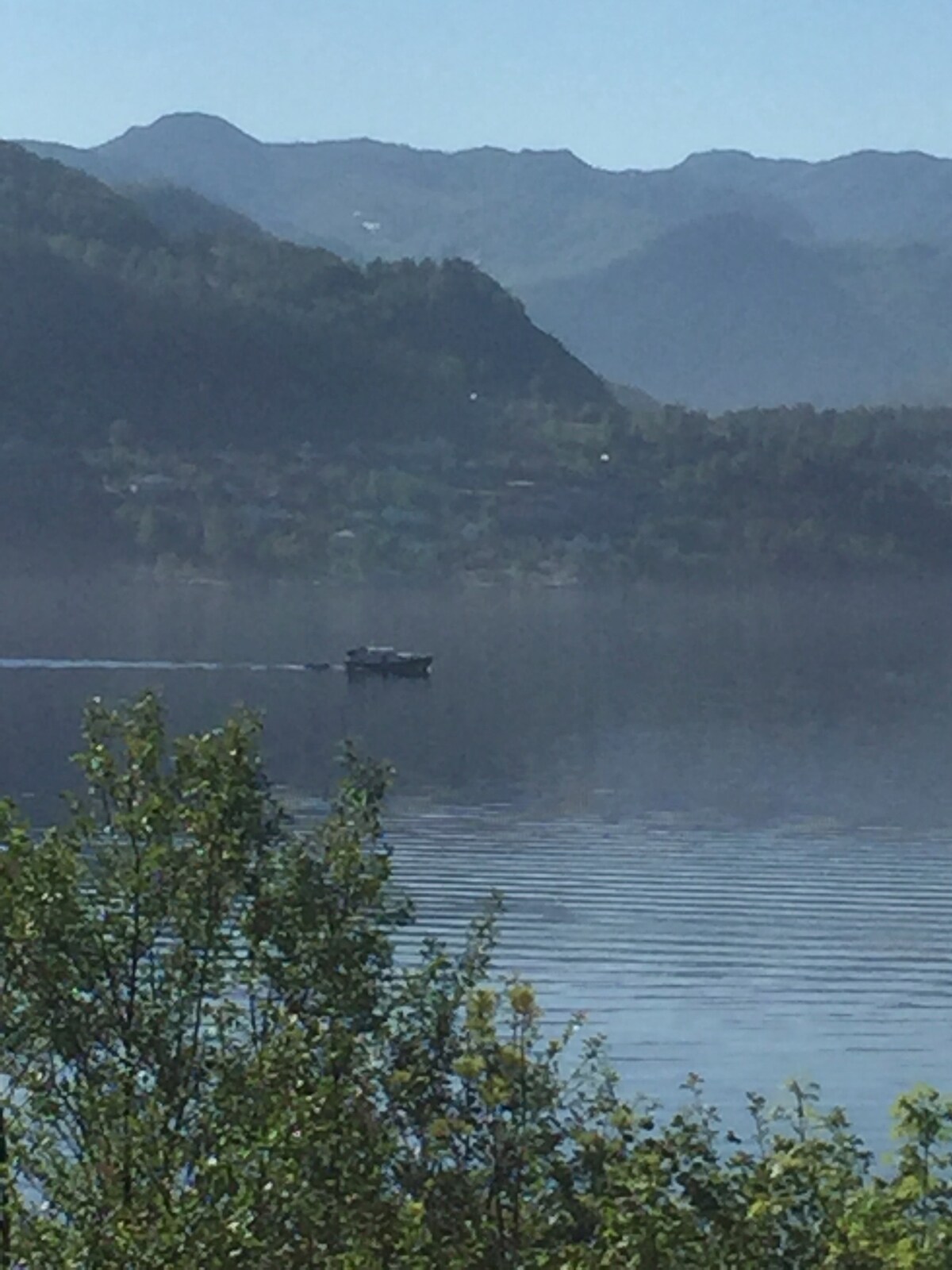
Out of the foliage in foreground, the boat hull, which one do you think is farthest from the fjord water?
the foliage in foreground

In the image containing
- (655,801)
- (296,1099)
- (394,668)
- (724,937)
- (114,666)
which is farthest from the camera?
(394,668)

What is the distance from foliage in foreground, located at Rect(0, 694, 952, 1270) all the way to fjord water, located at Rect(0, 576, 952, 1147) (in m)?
18.5

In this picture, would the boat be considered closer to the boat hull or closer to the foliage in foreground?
the boat hull

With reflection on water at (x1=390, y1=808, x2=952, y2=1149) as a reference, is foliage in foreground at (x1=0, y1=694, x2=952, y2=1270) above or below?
above

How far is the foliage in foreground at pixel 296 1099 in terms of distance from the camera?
14.0 m

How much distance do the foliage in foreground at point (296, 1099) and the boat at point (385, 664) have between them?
341 ft

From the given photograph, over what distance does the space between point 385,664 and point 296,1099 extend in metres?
109

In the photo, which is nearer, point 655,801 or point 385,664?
point 655,801

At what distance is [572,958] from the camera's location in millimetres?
49000

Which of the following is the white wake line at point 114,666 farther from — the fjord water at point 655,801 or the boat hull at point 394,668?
the boat hull at point 394,668

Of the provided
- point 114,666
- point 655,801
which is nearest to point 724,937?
point 655,801

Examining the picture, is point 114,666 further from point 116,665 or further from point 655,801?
point 655,801

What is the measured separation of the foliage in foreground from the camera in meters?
14.0

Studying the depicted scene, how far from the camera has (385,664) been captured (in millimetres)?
123312
